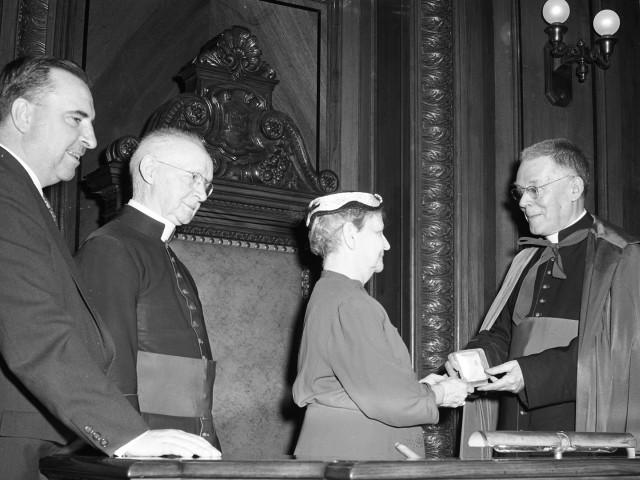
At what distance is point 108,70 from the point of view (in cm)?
409

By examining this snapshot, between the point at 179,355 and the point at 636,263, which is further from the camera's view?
the point at 636,263

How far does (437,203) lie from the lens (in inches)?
173

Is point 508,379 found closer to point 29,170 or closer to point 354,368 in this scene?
point 354,368

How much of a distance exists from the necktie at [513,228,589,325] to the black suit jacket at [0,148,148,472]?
211cm

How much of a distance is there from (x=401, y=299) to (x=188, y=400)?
5.92 feet

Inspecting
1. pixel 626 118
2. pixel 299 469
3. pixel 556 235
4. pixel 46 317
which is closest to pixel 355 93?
pixel 556 235

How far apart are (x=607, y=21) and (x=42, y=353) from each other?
3.78 meters

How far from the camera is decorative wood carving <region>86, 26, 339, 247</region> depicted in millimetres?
3961

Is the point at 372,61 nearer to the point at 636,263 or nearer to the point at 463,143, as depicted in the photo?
the point at 463,143

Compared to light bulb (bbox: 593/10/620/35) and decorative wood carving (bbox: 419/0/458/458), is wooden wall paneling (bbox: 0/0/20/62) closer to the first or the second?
decorative wood carving (bbox: 419/0/458/458)

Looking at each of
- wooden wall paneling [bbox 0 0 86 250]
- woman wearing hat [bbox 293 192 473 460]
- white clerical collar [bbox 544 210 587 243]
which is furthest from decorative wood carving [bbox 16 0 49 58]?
white clerical collar [bbox 544 210 587 243]

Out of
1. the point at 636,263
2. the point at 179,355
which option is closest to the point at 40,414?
the point at 179,355

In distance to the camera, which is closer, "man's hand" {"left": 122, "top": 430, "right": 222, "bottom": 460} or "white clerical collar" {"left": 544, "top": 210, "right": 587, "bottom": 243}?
"man's hand" {"left": 122, "top": 430, "right": 222, "bottom": 460}

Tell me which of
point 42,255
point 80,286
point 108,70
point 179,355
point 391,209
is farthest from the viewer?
point 391,209
